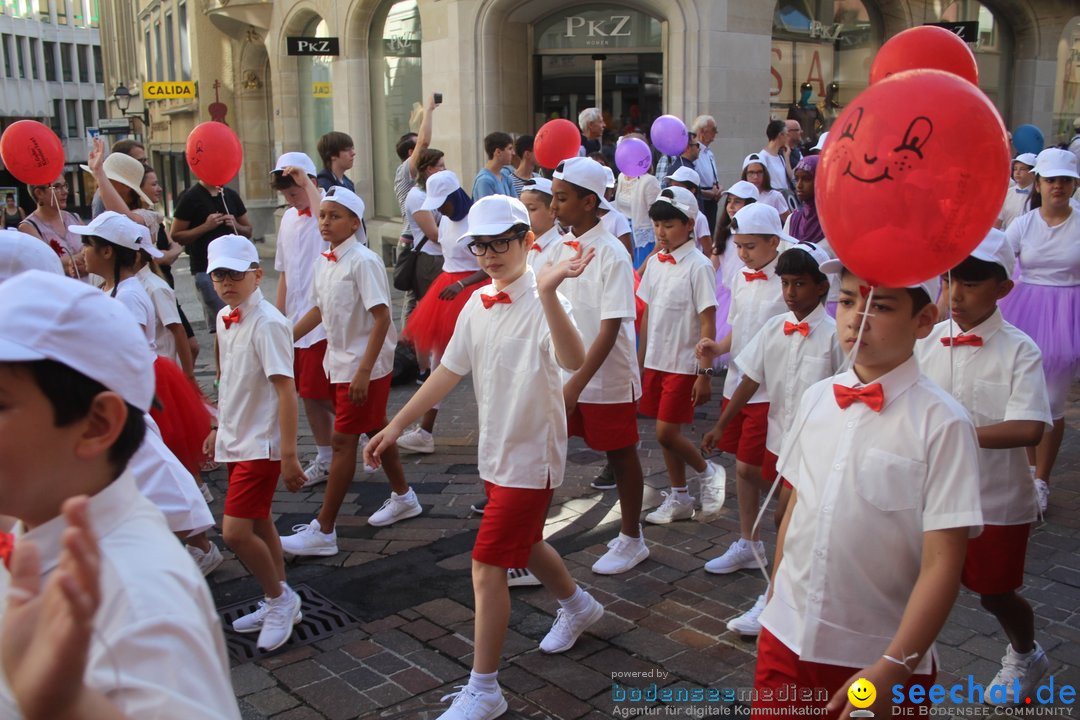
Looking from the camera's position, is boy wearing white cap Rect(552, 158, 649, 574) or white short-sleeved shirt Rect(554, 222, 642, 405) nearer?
white short-sleeved shirt Rect(554, 222, 642, 405)

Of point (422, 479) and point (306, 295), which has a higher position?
point (306, 295)

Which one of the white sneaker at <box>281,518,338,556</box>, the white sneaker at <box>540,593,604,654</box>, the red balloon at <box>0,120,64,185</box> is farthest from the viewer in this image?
the red balloon at <box>0,120,64,185</box>

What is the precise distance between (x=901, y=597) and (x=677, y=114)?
12411mm

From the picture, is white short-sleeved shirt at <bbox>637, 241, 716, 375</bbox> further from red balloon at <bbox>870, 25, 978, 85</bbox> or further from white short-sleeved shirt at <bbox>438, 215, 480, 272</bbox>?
white short-sleeved shirt at <bbox>438, 215, 480, 272</bbox>

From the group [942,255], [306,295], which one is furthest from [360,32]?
[942,255]

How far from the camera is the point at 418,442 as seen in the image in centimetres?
751

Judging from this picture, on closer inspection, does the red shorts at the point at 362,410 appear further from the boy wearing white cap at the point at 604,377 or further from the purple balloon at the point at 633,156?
the purple balloon at the point at 633,156

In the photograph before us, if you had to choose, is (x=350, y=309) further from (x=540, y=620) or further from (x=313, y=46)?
(x=313, y=46)

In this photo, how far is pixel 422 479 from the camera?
6906 mm

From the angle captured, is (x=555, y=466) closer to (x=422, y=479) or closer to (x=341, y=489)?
(x=341, y=489)

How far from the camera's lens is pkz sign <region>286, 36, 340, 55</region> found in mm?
16078

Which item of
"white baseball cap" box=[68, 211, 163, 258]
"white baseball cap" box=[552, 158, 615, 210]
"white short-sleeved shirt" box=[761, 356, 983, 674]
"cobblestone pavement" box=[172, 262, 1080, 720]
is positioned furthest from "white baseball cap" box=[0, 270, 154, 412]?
"white baseball cap" box=[68, 211, 163, 258]

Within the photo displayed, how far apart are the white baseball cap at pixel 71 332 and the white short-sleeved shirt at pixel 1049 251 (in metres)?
6.55

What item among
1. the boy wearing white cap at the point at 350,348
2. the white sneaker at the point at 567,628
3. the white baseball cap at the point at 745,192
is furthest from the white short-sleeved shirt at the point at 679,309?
the white baseball cap at the point at 745,192
